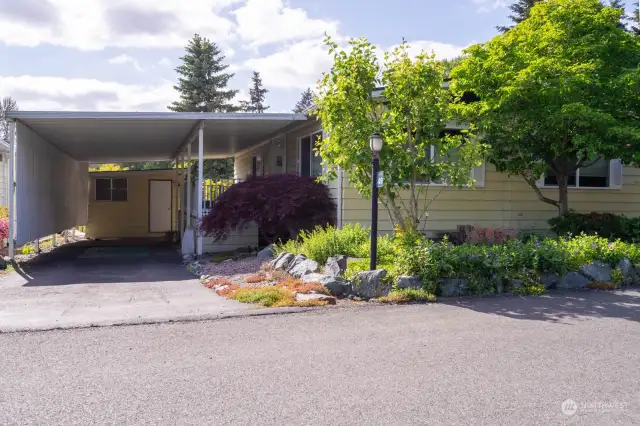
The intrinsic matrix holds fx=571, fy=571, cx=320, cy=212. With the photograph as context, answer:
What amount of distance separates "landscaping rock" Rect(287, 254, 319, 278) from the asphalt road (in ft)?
6.28

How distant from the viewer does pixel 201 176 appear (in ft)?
40.1

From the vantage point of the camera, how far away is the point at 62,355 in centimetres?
495

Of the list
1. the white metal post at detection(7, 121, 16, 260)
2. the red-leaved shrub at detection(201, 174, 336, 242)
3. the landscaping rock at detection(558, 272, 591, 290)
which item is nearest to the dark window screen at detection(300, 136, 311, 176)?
the red-leaved shrub at detection(201, 174, 336, 242)

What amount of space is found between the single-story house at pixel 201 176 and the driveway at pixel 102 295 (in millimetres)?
1194

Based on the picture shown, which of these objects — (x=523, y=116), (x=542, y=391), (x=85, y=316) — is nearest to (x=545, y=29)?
(x=523, y=116)

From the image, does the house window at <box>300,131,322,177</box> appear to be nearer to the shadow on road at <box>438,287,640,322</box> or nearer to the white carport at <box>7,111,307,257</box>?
the white carport at <box>7,111,307,257</box>

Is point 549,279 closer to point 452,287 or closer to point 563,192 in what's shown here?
point 452,287

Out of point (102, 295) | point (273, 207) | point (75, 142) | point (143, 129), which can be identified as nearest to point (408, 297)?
point (102, 295)

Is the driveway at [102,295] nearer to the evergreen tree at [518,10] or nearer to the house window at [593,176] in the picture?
the house window at [593,176]

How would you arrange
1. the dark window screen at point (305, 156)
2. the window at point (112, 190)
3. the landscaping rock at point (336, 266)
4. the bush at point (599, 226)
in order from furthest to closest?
the window at point (112, 190)
the dark window screen at point (305, 156)
the bush at point (599, 226)
the landscaping rock at point (336, 266)

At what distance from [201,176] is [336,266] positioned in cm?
520

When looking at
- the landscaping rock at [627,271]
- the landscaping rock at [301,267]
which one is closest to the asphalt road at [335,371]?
the landscaping rock at [301,267]

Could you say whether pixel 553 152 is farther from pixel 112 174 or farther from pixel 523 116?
pixel 112 174

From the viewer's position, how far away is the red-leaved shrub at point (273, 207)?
1127cm
